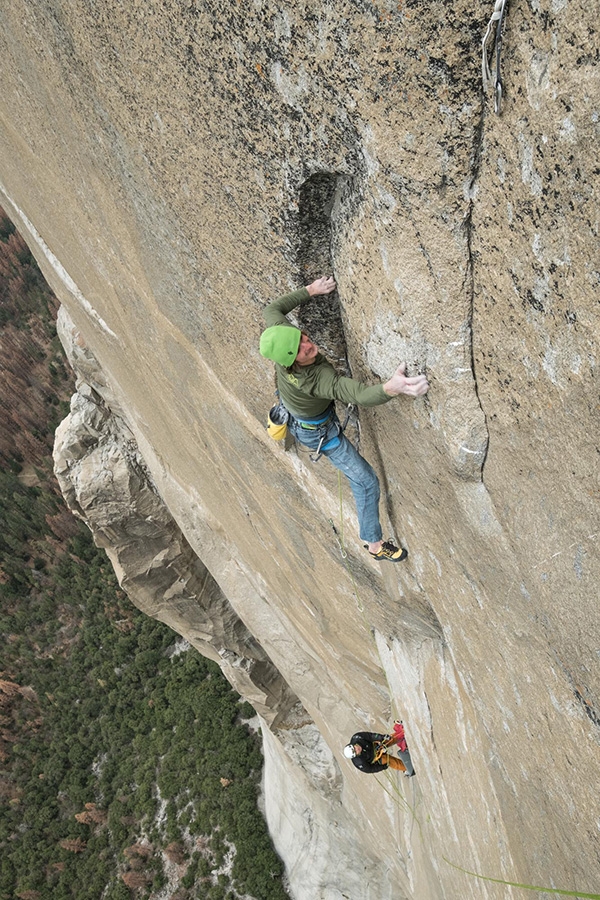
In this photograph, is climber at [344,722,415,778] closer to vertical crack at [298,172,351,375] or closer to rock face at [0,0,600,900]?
rock face at [0,0,600,900]

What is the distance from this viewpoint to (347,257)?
7.49ft

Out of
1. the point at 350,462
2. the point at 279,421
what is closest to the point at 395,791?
the point at 350,462

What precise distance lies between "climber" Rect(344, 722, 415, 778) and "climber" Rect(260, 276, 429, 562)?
3117mm

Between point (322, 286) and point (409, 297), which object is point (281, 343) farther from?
point (409, 297)

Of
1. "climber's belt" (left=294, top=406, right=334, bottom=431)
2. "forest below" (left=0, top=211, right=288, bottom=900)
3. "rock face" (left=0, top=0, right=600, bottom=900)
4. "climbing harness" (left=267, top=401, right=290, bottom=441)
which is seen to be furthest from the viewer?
"forest below" (left=0, top=211, right=288, bottom=900)

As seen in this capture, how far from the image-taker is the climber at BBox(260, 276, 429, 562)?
2.37m

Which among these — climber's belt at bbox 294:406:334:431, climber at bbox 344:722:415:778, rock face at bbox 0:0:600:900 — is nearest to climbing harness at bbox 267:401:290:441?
climber's belt at bbox 294:406:334:431

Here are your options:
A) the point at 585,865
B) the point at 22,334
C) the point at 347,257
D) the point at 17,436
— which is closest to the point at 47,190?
the point at 347,257

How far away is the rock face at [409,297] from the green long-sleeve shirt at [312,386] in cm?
12

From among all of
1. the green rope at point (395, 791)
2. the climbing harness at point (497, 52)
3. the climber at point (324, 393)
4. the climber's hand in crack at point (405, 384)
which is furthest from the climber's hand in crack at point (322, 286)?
the green rope at point (395, 791)

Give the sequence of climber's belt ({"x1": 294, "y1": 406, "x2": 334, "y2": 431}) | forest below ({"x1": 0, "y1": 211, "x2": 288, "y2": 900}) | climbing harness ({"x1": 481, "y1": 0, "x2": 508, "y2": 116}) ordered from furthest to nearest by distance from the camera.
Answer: forest below ({"x1": 0, "y1": 211, "x2": 288, "y2": 900})
climber's belt ({"x1": 294, "y1": 406, "x2": 334, "y2": 431})
climbing harness ({"x1": 481, "y1": 0, "x2": 508, "y2": 116})

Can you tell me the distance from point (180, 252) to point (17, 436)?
884 inches

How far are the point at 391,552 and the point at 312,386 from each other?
1.07 meters

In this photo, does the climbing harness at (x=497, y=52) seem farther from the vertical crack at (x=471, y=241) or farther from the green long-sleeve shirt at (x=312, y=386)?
the green long-sleeve shirt at (x=312, y=386)
